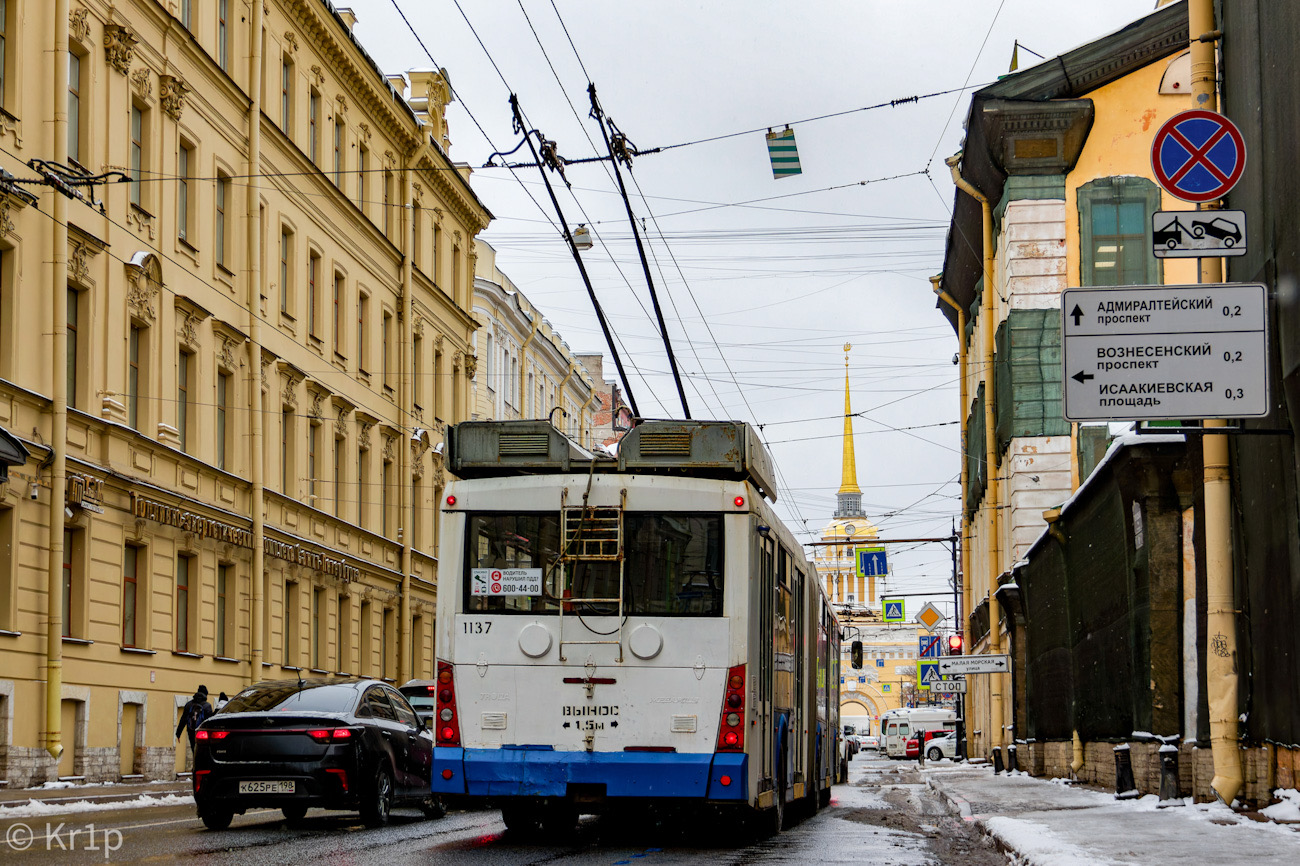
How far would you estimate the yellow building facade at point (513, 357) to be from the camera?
183 feet

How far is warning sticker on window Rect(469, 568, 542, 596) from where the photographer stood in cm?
1370

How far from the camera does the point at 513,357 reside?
59812 millimetres

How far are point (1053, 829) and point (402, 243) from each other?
33556 mm

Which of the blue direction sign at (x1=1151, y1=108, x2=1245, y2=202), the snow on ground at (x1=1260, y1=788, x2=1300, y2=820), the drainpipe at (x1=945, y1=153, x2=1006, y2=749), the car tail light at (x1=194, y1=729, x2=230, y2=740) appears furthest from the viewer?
the drainpipe at (x1=945, y1=153, x2=1006, y2=749)

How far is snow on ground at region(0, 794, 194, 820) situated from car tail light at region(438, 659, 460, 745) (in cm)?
606

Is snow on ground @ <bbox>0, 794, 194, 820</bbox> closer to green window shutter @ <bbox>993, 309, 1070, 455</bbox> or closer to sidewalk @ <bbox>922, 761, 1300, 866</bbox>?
sidewalk @ <bbox>922, 761, 1300, 866</bbox>

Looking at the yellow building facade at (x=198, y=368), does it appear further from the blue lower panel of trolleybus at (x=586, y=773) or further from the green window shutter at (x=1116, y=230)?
the green window shutter at (x=1116, y=230)

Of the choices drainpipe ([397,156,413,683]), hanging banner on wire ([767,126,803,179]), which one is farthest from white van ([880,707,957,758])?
hanging banner on wire ([767,126,803,179])

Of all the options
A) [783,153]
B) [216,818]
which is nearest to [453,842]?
[216,818]

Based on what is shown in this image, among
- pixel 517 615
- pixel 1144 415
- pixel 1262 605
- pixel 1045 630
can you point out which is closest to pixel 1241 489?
pixel 1262 605

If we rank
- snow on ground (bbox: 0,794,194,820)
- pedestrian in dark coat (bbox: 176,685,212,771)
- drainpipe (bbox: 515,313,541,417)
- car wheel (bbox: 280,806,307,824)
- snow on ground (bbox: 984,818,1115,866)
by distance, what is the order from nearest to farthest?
snow on ground (bbox: 984,818,1115,866) → car wheel (bbox: 280,806,307,824) → snow on ground (bbox: 0,794,194,820) → pedestrian in dark coat (bbox: 176,685,212,771) → drainpipe (bbox: 515,313,541,417)

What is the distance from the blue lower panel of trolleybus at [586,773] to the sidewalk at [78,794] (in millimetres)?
A: 6305

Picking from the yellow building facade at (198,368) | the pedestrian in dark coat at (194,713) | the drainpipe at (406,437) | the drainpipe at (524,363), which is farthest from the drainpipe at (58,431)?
the drainpipe at (524,363)

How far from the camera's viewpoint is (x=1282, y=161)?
1397 centimetres
